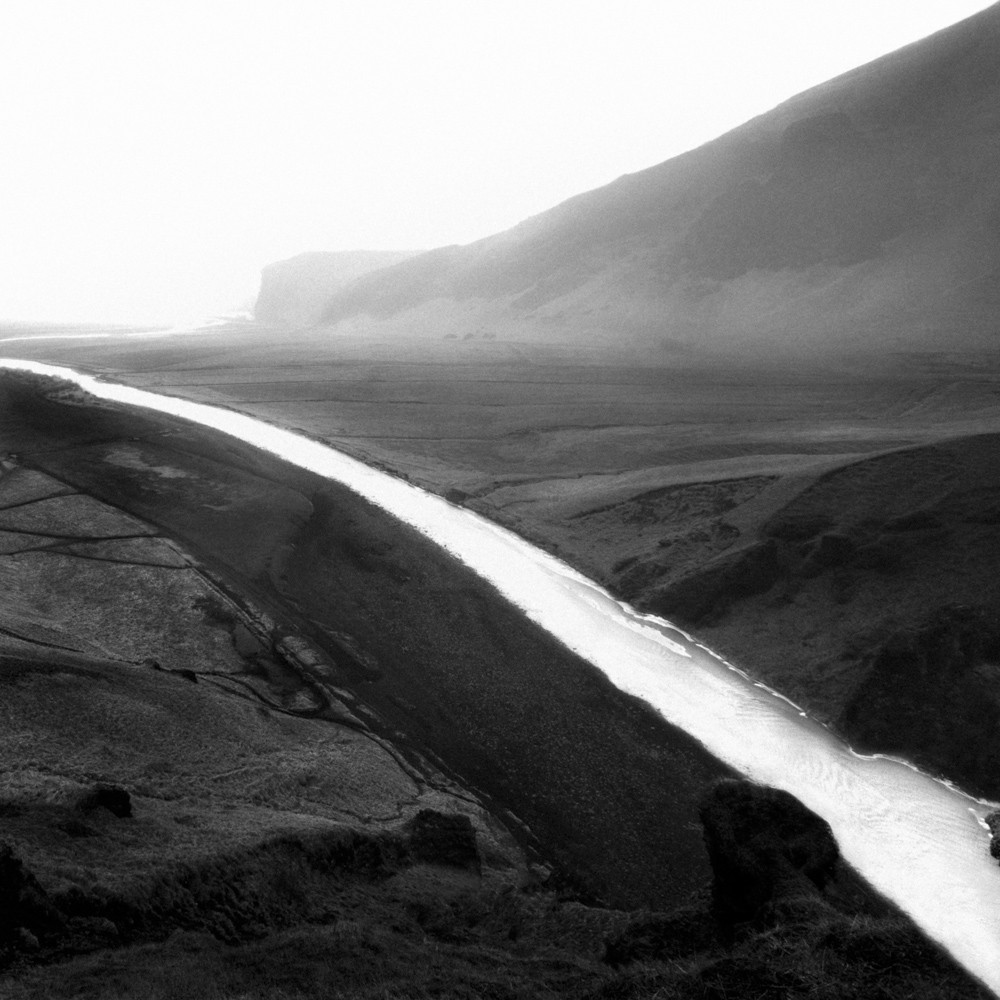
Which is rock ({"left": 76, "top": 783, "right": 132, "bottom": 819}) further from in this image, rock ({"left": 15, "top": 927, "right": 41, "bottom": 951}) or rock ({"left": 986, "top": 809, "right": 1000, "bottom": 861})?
rock ({"left": 986, "top": 809, "right": 1000, "bottom": 861})

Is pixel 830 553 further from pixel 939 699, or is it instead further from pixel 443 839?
pixel 443 839

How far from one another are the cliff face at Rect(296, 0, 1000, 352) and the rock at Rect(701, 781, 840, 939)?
83.3 m

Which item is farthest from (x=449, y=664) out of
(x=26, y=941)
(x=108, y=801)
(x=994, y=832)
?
(x=26, y=941)

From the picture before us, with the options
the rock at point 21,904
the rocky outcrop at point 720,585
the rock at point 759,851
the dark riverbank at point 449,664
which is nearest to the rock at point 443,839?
the dark riverbank at point 449,664

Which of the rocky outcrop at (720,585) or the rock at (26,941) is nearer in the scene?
the rock at (26,941)

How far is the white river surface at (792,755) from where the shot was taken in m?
22.9

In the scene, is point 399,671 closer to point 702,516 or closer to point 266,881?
point 266,881

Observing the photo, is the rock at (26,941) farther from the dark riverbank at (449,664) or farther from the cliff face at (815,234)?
the cliff face at (815,234)

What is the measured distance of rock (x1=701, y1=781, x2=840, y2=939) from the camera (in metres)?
17.8

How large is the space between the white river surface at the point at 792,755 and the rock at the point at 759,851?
4.48 m

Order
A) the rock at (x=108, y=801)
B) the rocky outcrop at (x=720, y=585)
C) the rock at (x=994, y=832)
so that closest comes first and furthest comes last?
the rock at (x=108, y=801) → the rock at (x=994, y=832) → the rocky outcrop at (x=720, y=585)

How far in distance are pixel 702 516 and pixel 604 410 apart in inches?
1281

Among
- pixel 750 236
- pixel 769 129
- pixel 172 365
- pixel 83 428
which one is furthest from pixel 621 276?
pixel 83 428

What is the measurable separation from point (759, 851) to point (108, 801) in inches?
A: 548
